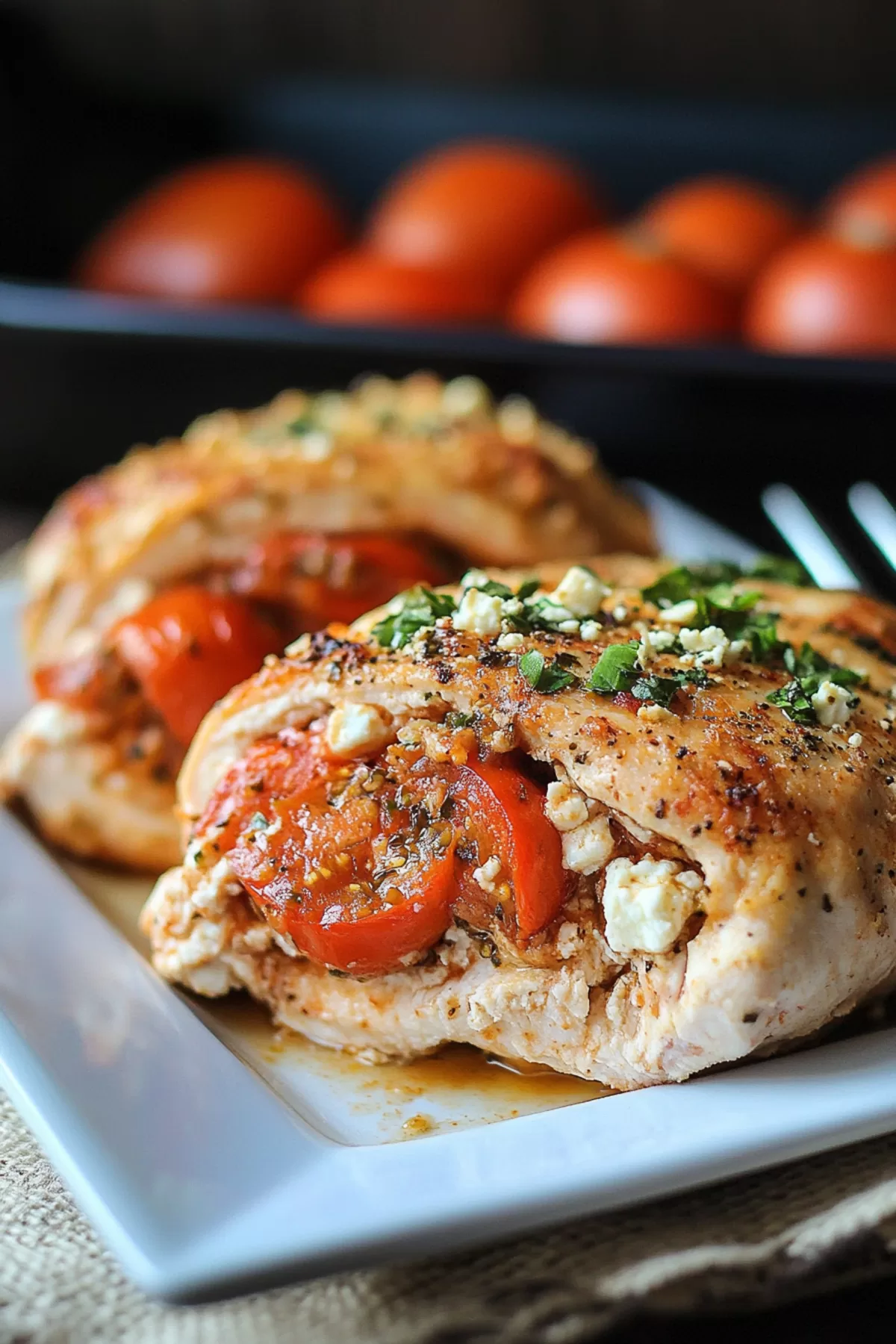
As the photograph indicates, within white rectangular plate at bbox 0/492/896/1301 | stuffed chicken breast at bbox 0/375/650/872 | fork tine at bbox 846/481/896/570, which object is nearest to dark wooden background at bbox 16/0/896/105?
fork tine at bbox 846/481/896/570

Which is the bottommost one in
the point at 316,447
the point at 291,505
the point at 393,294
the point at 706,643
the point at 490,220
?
the point at 706,643

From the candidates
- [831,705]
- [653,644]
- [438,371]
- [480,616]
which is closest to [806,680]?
[831,705]

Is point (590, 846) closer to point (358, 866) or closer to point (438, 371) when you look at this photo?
point (358, 866)

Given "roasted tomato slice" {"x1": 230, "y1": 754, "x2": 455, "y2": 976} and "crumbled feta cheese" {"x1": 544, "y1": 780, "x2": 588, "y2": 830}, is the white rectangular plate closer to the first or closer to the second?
"roasted tomato slice" {"x1": 230, "y1": 754, "x2": 455, "y2": 976}

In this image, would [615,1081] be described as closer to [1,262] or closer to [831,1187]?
[831,1187]

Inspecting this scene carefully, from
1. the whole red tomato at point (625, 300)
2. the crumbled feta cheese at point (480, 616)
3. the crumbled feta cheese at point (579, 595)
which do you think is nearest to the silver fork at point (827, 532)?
the crumbled feta cheese at point (579, 595)

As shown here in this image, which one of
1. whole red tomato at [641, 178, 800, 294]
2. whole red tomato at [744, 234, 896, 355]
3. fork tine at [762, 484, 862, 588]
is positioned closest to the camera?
fork tine at [762, 484, 862, 588]

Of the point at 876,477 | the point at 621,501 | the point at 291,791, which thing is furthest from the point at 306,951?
the point at 876,477

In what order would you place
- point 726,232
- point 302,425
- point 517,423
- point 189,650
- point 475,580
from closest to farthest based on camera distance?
point 475,580 < point 189,650 < point 302,425 < point 517,423 < point 726,232
